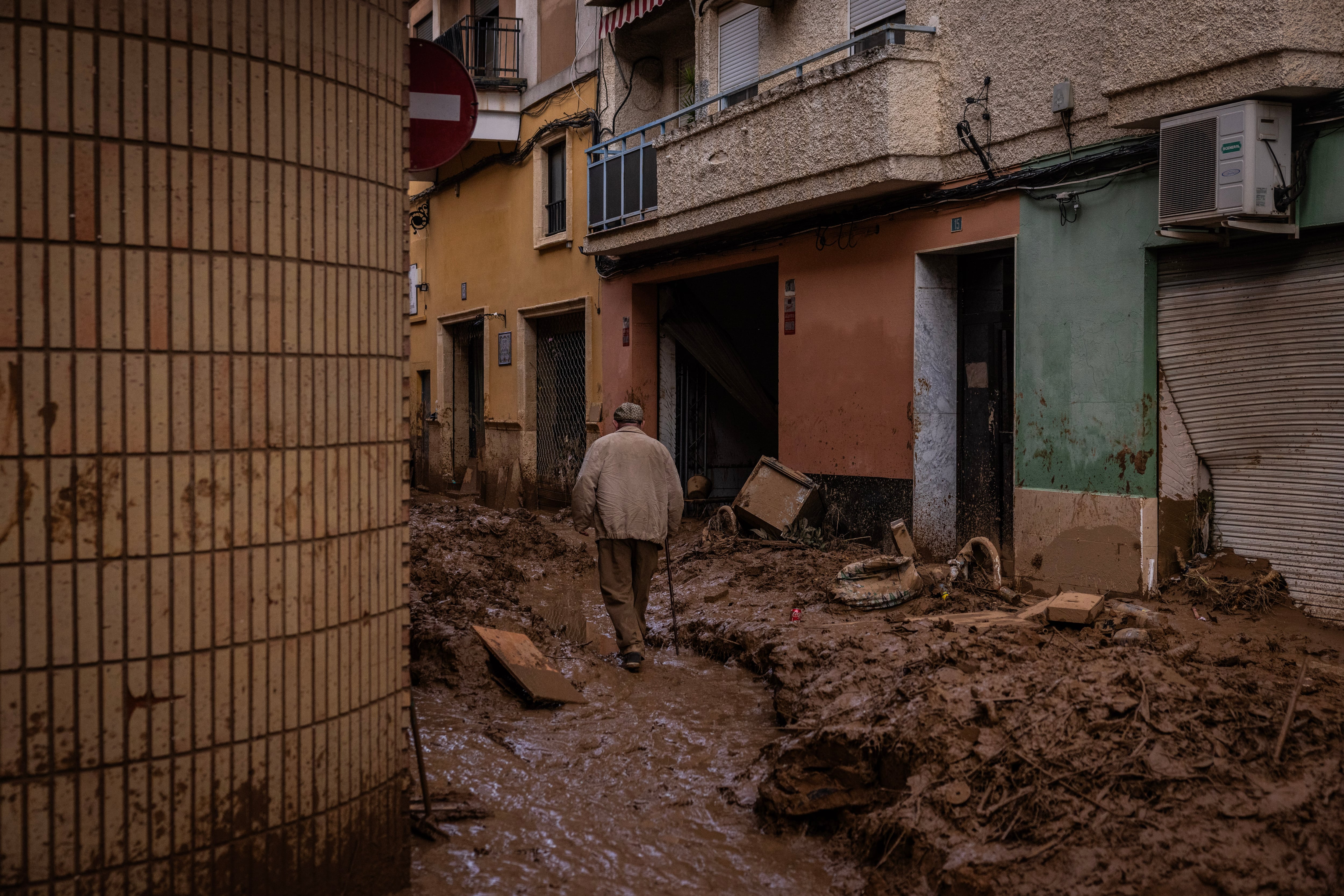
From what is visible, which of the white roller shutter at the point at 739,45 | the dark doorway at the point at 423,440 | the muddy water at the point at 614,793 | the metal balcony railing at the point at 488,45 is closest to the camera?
the muddy water at the point at 614,793

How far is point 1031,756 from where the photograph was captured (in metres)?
4.05

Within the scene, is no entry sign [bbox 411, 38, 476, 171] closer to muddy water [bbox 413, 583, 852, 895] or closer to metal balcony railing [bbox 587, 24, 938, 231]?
muddy water [bbox 413, 583, 852, 895]

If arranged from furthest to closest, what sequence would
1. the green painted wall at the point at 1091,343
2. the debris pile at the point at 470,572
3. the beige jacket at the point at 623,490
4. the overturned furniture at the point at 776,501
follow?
the overturned furniture at the point at 776,501, the green painted wall at the point at 1091,343, the beige jacket at the point at 623,490, the debris pile at the point at 470,572

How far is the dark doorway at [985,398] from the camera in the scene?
9.52 metres

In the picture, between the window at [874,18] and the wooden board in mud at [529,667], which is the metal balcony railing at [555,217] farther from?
the wooden board in mud at [529,667]

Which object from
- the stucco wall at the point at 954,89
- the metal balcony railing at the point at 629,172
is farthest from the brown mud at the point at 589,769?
the metal balcony railing at the point at 629,172

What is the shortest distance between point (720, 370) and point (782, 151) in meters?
4.18

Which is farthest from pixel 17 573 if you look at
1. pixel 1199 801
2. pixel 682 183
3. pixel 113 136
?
pixel 682 183

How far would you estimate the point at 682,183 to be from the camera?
11.9 metres

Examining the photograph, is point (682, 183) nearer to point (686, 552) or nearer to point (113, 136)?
point (686, 552)

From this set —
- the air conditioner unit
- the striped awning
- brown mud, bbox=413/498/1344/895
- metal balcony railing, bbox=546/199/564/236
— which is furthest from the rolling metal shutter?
metal balcony railing, bbox=546/199/564/236

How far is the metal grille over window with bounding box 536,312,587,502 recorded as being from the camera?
612 inches

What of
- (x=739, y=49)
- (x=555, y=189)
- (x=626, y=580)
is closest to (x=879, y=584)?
(x=626, y=580)

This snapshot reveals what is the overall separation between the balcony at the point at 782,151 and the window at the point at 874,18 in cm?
5
